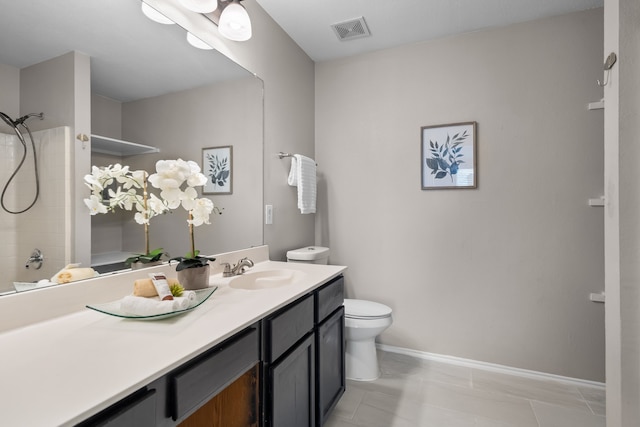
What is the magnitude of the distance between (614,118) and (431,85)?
1.27 meters

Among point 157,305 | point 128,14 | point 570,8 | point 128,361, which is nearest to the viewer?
point 128,361

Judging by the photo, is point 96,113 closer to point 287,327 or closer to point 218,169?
point 218,169

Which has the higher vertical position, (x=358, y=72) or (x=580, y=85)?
(x=358, y=72)

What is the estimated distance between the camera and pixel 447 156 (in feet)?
7.41

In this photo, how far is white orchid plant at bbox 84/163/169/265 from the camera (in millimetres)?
1049

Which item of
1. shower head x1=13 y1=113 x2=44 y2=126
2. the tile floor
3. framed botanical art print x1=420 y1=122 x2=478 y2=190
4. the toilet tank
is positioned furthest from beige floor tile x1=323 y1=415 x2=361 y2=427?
shower head x1=13 y1=113 x2=44 y2=126

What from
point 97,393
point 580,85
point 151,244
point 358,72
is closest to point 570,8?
point 580,85

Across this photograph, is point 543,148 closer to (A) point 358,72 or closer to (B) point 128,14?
(A) point 358,72

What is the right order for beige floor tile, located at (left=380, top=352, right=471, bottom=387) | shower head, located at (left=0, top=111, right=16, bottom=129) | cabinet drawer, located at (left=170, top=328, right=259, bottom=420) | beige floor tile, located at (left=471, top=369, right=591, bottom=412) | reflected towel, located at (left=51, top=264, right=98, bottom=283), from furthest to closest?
beige floor tile, located at (left=380, top=352, right=471, bottom=387) < beige floor tile, located at (left=471, top=369, right=591, bottom=412) < reflected towel, located at (left=51, top=264, right=98, bottom=283) < shower head, located at (left=0, top=111, right=16, bottom=129) < cabinet drawer, located at (left=170, top=328, right=259, bottom=420)

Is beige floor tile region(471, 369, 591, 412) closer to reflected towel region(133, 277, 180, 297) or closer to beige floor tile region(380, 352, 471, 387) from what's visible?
beige floor tile region(380, 352, 471, 387)

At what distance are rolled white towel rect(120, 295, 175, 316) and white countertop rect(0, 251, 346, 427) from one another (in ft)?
0.11

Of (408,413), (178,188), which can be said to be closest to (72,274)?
(178,188)

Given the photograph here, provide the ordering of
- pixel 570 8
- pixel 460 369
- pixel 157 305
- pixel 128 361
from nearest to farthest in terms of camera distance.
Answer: pixel 128 361 → pixel 157 305 → pixel 570 8 → pixel 460 369

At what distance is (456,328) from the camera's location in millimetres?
2273
